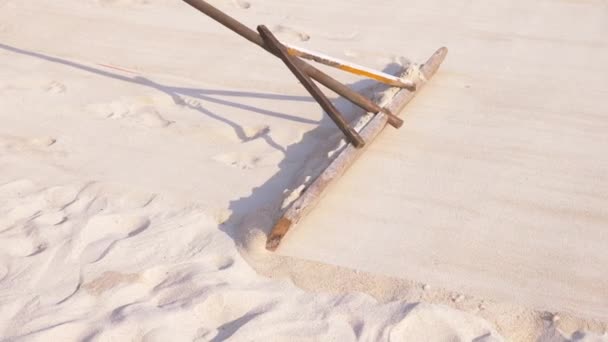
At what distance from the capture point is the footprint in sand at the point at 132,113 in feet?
12.0

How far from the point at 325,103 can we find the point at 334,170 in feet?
0.97

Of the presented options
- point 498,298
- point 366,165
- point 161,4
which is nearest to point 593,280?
point 498,298

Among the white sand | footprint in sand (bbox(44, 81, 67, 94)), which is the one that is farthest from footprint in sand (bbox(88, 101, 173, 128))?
footprint in sand (bbox(44, 81, 67, 94))

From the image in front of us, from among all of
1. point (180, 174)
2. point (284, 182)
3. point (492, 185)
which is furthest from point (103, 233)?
point (492, 185)

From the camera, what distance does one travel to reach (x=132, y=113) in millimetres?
3742

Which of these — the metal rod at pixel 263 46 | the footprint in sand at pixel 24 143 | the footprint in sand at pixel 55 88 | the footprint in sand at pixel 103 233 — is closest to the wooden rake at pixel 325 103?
the metal rod at pixel 263 46

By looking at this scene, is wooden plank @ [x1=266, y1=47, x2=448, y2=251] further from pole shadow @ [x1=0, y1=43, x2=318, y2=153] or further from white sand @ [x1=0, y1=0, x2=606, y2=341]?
pole shadow @ [x1=0, y1=43, x2=318, y2=153]

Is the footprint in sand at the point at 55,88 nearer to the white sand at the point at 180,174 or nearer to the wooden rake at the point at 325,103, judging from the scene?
the white sand at the point at 180,174

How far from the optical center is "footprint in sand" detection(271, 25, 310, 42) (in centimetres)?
465

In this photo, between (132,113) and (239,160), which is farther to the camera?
(132,113)

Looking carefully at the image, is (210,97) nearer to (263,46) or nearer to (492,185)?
(263,46)

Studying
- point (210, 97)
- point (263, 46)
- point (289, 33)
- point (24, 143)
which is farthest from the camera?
point (289, 33)

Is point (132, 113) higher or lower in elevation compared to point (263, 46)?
lower

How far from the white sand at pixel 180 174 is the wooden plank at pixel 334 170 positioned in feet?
0.25
